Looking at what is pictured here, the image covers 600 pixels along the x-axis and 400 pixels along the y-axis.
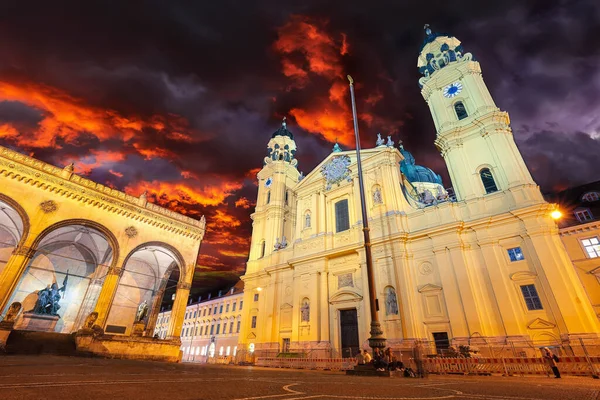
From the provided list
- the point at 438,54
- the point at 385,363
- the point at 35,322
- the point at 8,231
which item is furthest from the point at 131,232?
the point at 438,54

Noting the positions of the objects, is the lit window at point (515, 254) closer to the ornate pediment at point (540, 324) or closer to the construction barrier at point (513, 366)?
the ornate pediment at point (540, 324)

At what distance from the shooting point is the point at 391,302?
57.3ft

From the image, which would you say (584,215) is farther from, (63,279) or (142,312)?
(63,279)

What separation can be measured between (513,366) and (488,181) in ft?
37.2

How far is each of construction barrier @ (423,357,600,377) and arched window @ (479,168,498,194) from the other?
9.76m

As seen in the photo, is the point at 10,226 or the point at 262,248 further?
the point at 262,248

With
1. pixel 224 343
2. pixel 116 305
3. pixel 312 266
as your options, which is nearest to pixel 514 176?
pixel 312 266

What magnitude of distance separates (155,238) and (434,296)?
21.3 meters

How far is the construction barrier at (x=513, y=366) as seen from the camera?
10559 millimetres

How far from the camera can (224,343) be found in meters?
39.1

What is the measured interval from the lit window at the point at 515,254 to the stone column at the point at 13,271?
1133 inches

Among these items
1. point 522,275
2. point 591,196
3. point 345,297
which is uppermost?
point 591,196

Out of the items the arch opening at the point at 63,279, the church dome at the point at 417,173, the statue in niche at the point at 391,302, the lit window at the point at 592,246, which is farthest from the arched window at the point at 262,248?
the lit window at the point at 592,246

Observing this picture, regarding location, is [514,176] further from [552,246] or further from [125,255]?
[125,255]
